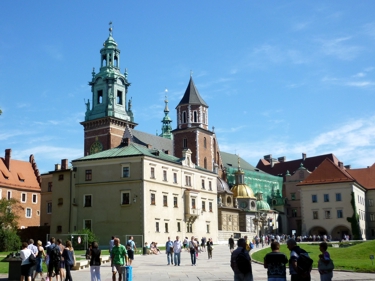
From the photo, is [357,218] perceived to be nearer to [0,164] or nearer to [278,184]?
[278,184]

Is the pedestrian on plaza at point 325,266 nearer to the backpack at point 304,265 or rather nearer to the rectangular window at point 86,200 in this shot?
the backpack at point 304,265

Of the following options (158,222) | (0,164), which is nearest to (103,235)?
(158,222)

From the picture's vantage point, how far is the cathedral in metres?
54.1

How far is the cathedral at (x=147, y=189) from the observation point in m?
54.1

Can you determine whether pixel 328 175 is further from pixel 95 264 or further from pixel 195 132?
pixel 95 264

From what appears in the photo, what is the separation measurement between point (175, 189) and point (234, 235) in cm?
2229

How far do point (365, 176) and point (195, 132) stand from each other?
3044 centimetres

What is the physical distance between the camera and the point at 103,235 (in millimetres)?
54062

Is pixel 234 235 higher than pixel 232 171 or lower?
lower

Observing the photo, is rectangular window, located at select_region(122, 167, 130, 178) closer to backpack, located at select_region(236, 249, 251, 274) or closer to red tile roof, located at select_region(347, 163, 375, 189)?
backpack, located at select_region(236, 249, 251, 274)

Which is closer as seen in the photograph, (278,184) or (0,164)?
(0,164)

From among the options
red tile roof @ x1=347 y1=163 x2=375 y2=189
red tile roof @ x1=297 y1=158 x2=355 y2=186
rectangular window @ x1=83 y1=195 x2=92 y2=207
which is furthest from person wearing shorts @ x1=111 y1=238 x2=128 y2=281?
red tile roof @ x1=347 y1=163 x2=375 y2=189

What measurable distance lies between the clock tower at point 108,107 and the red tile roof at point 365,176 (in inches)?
1584

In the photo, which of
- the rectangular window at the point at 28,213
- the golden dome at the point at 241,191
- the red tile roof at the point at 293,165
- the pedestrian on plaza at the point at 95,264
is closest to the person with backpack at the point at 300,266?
the pedestrian on plaza at the point at 95,264
